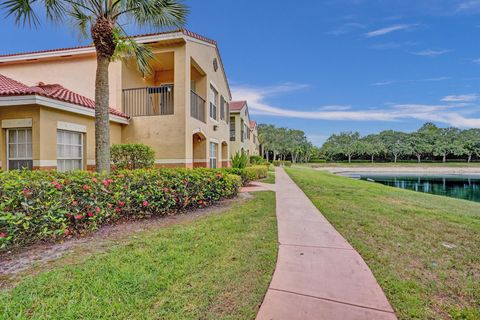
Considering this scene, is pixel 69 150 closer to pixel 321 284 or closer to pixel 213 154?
pixel 213 154

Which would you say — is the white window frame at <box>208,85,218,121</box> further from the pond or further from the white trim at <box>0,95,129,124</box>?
the pond

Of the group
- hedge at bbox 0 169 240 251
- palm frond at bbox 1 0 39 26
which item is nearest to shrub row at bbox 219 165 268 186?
hedge at bbox 0 169 240 251

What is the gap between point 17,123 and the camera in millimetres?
7715

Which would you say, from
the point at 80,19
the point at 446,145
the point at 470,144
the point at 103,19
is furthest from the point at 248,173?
the point at 470,144

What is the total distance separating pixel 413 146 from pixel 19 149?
8051 centimetres

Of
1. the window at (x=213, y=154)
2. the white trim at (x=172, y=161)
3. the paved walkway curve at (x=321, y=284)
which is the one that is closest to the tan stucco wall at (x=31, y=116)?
the white trim at (x=172, y=161)

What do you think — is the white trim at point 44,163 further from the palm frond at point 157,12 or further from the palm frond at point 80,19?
the palm frond at point 157,12

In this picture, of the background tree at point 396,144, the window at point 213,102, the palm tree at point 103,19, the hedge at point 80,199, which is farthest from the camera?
the background tree at point 396,144

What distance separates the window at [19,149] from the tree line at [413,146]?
72.9m

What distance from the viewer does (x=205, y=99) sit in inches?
546

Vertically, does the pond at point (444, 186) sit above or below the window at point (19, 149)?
below

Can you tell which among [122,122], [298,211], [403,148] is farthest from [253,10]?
[403,148]

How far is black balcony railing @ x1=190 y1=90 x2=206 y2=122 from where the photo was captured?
11.7 metres

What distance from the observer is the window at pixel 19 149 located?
313 inches
